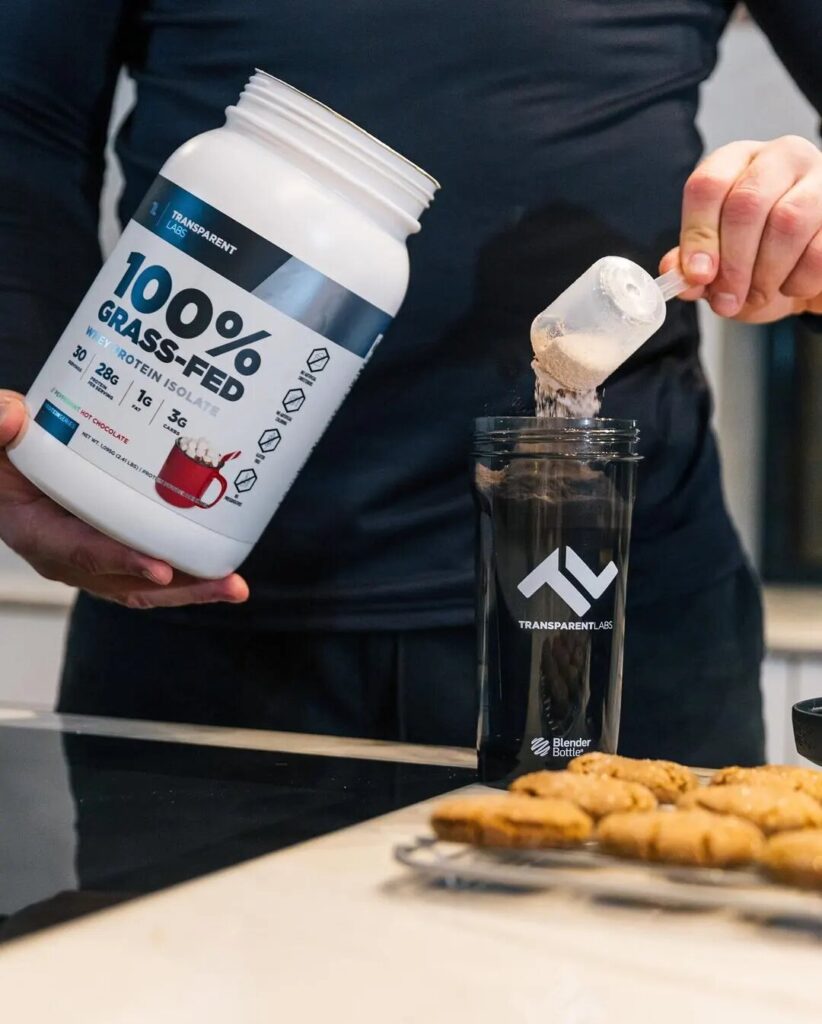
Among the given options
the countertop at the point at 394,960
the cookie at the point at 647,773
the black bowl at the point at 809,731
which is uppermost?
the black bowl at the point at 809,731

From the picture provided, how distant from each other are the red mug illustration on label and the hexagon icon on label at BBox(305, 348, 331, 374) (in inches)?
2.0

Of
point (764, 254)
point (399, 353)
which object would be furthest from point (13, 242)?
point (764, 254)

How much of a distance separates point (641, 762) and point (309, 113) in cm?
30

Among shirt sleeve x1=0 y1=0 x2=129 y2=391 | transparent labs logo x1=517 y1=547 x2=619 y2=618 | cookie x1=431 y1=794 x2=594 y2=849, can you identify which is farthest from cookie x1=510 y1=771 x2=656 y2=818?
shirt sleeve x1=0 y1=0 x2=129 y2=391

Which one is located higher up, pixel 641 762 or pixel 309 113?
pixel 309 113

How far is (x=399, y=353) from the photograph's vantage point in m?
0.82

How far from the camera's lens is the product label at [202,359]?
1.88 feet

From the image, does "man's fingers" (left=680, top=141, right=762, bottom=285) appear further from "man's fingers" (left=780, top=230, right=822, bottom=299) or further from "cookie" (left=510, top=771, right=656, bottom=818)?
"cookie" (left=510, top=771, right=656, bottom=818)

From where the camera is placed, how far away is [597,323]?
0.58 metres

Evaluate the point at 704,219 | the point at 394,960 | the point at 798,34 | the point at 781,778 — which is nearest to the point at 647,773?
the point at 781,778

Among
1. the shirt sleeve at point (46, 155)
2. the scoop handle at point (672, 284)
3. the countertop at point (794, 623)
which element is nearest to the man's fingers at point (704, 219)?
the scoop handle at point (672, 284)

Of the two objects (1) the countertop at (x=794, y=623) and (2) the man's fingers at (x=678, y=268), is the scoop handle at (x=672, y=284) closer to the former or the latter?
(2) the man's fingers at (x=678, y=268)

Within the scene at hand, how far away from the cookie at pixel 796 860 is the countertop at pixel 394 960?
0.05 feet

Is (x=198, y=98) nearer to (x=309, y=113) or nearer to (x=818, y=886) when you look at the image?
(x=309, y=113)
